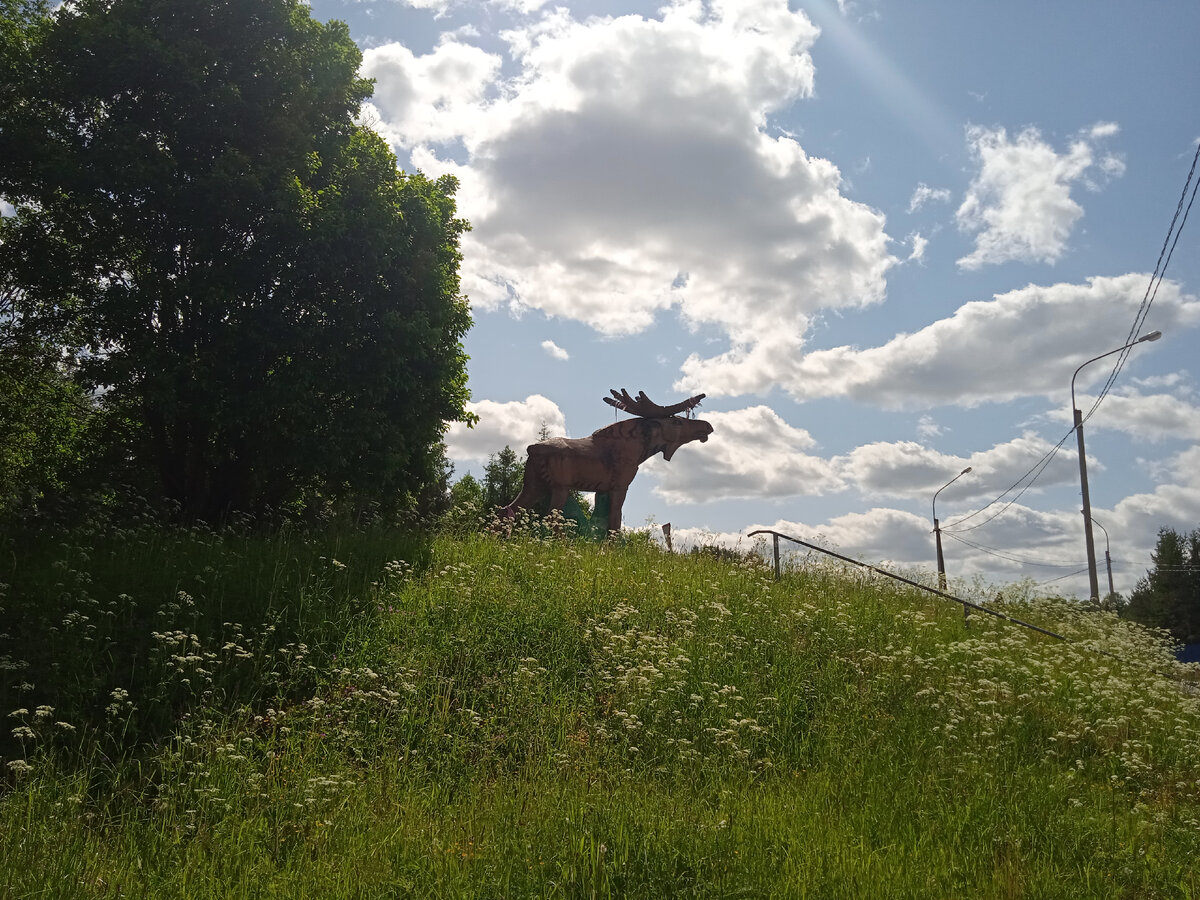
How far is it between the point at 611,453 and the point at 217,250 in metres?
8.66

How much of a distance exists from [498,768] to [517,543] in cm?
676

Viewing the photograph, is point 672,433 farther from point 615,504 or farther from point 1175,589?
point 1175,589

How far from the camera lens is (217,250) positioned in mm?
15289

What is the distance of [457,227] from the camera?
725 inches

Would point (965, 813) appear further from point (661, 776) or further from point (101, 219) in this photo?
point (101, 219)

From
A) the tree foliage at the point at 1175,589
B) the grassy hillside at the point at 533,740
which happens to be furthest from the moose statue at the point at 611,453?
the tree foliage at the point at 1175,589

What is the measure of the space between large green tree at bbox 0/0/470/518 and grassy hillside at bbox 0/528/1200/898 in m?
3.37

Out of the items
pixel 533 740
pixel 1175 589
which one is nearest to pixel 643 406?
pixel 533 740

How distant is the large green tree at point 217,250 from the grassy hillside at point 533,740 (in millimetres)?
3373

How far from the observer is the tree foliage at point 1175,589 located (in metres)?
41.0

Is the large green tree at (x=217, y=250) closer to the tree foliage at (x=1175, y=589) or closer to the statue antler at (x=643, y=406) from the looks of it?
the statue antler at (x=643, y=406)

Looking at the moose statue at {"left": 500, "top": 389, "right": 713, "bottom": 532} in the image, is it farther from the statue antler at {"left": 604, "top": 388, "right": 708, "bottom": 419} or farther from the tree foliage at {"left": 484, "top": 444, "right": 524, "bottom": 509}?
the tree foliage at {"left": 484, "top": 444, "right": 524, "bottom": 509}

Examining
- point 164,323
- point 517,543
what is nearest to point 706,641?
point 517,543

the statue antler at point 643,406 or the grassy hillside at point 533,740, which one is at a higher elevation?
the statue antler at point 643,406
